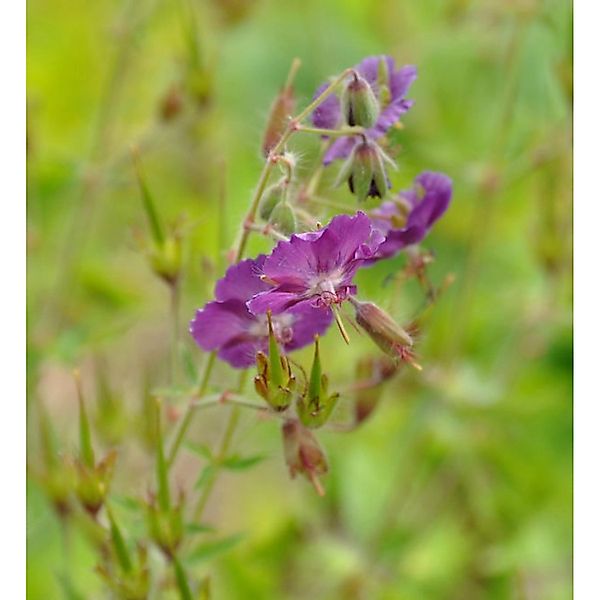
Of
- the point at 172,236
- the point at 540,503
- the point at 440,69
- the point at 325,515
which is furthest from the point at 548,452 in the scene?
the point at 172,236

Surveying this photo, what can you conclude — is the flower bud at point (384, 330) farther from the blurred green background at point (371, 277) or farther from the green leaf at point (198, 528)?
the blurred green background at point (371, 277)

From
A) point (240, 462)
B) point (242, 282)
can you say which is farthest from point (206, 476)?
point (242, 282)

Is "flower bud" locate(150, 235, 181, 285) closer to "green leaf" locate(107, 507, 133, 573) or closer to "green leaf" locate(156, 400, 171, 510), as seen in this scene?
"green leaf" locate(156, 400, 171, 510)

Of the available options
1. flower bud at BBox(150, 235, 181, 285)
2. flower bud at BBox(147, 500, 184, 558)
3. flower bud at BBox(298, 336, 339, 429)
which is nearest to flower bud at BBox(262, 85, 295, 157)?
flower bud at BBox(150, 235, 181, 285)

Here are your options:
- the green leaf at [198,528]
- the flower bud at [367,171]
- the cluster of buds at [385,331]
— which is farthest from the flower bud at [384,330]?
the green leaf at [198,528]

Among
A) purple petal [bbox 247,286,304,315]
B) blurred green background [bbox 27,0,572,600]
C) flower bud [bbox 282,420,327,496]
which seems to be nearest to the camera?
purple petal [bbox 247,286,304,315]
